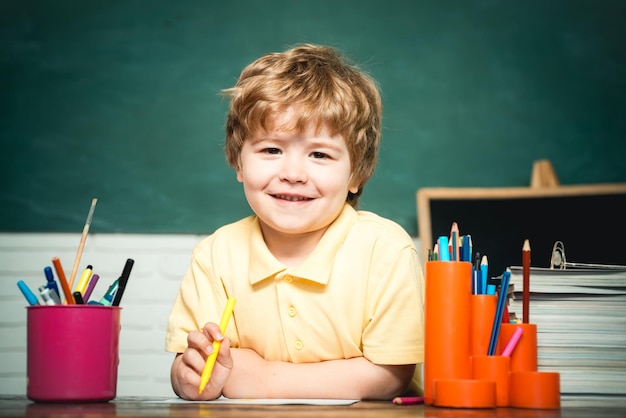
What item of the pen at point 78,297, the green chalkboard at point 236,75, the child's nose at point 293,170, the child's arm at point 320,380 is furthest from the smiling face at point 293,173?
the green chalkboard at point 236,75

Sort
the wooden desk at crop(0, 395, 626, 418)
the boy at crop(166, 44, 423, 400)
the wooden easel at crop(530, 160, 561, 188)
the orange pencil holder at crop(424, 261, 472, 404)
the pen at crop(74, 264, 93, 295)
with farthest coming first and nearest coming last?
the wooden easel at crop(530, 160, 561, 188)
the boy at crop(166, 44, 423, 400)
the pen at crop(74, 264, 93, 295)
the orange pencil holder at crop(424, 261, 472, 404)
the wooden desk at crop(0, 395, 626, 418)

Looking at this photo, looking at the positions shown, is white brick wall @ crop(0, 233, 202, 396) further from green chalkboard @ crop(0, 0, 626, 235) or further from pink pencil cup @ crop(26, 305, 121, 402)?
pink pencil cup @ crop(26, 305, 121, 402)

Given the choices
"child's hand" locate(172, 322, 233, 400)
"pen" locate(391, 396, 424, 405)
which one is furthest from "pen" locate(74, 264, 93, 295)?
"pen" locate(391, 396, 424, 405)

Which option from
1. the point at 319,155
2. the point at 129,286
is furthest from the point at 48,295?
the point at 129,286

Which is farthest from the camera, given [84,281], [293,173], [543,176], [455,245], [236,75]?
[236,75]

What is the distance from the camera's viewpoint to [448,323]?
3.20 feet

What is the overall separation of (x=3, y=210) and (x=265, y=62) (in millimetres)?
1300

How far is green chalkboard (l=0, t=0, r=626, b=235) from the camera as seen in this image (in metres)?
2.37

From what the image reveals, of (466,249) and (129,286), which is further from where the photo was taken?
(129,286)

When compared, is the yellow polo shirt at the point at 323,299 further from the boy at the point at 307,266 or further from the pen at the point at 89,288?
the pen at the point at 89,288

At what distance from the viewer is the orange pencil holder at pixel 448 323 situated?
968 mm

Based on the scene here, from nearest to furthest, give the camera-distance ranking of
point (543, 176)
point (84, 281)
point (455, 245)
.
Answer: point (455, 245)
point (84, 281)
point (543, 176)

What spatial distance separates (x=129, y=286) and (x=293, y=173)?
4.27 feet

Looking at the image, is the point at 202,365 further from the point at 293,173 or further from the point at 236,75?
the point at 236,75
